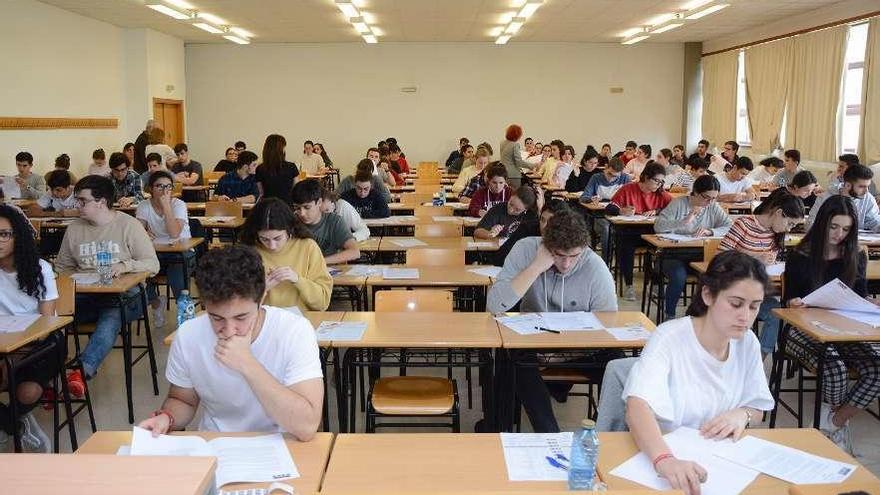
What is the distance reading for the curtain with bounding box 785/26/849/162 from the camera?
10820mm

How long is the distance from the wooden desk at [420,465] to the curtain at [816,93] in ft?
35.4

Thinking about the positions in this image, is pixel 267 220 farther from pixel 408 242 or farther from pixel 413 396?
pixel 408 242

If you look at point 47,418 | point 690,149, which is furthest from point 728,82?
point 47,418

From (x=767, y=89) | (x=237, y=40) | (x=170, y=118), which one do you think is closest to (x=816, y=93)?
(x=767, y=89)

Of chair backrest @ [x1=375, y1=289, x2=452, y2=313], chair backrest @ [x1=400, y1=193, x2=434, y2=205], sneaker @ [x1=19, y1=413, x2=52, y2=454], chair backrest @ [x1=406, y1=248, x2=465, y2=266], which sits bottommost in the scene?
sneaker @ [x1=19, y1=413, x2=52, y2=454]

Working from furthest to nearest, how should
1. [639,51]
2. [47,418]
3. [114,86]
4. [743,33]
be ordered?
[639,51], [743,33], [114,86], [47,418]

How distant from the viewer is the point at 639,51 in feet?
53.6

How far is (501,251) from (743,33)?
Result: 447 inches

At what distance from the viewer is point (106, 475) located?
1.32m

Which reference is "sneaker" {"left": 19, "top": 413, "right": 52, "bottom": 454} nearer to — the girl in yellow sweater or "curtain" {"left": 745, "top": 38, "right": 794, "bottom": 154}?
the girl in yellow sweater

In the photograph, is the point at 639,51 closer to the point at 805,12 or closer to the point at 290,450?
the point at 805,12

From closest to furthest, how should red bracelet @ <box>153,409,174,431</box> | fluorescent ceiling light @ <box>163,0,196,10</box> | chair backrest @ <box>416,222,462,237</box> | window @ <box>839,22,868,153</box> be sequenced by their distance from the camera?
red bracelet @ <box>153,409,174,431</box> < chair backrest @ <box>416,222,462,237</box> < fluorescent ceiling light @ <box>163,0,196,10</box> < window @ <box>839,22,868,153</box>

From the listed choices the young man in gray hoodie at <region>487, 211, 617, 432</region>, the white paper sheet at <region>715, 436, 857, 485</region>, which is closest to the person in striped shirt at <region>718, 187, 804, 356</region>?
the young man in gray hoodie at <region>487, 211, 617, 432</region>

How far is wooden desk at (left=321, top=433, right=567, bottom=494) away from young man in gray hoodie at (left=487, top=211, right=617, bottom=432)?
1252 mm
